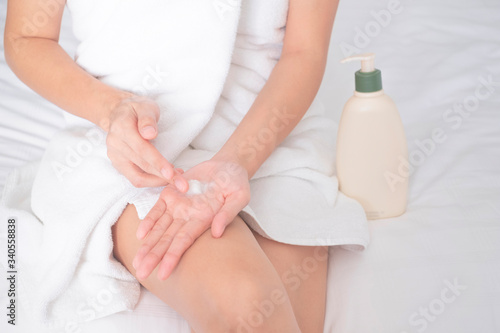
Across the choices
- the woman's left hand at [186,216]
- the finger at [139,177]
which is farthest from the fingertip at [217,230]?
the finger at [139,177]

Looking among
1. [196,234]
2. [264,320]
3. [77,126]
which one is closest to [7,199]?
[77,126]

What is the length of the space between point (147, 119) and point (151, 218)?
13 centimetres

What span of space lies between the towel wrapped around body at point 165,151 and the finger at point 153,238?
0.04 metres

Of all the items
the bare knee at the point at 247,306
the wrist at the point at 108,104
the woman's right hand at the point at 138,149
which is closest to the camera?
the bare knee at the point at 247,306

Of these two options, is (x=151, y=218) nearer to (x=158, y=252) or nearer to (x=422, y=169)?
(x=158, y=252)

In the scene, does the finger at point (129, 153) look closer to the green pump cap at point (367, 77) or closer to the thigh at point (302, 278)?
the thigh at point (302, 278)

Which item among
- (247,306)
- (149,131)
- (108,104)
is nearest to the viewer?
(247,306)

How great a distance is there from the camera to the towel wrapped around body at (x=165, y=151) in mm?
769

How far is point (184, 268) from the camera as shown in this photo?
68 centimetres

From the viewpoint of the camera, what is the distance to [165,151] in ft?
2.81

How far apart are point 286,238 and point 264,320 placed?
19 centimetres

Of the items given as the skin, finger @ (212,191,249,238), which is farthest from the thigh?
finger @ (212,191,249,238)


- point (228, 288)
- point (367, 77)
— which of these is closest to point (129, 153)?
point (228, 288)

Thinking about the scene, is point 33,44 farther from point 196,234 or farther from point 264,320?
point 264,320
